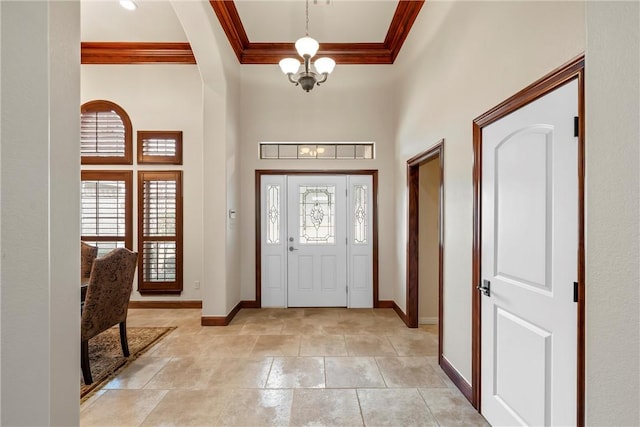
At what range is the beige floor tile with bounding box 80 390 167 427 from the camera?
2084 mm

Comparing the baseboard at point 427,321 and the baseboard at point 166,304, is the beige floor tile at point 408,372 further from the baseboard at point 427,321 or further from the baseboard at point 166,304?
the baseboard at point 166,304

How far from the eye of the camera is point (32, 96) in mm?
908

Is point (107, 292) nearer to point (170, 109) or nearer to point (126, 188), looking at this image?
point (126, 188)

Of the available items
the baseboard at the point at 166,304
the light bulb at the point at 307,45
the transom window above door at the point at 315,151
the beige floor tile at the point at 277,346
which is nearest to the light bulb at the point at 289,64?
the light bulb at the point at 307,45

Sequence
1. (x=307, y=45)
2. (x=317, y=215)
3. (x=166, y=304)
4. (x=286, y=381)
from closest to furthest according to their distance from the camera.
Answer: (x=286, y=381), (x=307, y=45), (x=166, y=304), (x=317, y=215)

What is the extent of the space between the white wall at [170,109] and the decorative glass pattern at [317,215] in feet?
5.24

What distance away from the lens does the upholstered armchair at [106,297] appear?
2.50 m

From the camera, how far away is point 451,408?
2.20 meters

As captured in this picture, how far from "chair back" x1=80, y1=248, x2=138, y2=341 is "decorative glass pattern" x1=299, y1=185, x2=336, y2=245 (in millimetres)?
2414

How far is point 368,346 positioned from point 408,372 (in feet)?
2.03

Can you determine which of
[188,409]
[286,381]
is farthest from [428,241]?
[188,409]

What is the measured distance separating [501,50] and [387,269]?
3.37 metres

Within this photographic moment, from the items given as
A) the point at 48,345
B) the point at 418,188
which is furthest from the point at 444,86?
the point at 48,345

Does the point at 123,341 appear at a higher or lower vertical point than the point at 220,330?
higher
